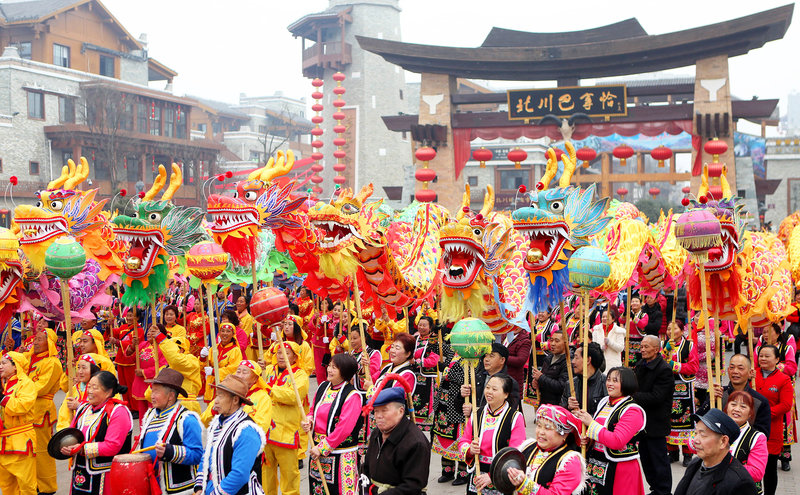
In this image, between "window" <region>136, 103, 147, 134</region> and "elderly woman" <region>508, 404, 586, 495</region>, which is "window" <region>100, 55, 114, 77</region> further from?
"elderly woman" <region>508, 404, 586, 495</region>

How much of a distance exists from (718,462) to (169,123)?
2824 centimetres

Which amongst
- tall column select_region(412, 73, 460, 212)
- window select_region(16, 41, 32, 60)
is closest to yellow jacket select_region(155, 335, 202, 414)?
tall column select_region(412, 73, 460, 212)

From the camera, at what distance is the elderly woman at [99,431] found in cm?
477

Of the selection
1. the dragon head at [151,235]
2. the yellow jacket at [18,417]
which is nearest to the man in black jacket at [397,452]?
the yellow jacket at [18,417]

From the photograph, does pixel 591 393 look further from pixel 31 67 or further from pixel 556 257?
pixel 31 67

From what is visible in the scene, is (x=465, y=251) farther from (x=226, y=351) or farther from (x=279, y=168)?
(x=226, y=351)

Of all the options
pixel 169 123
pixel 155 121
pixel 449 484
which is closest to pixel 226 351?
pixel 449 484

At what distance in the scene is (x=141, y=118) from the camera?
28.1 m

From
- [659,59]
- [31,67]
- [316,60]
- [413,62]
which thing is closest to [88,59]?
[31,67]

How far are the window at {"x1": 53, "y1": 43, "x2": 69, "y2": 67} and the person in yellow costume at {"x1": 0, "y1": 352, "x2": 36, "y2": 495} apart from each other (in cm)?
2464

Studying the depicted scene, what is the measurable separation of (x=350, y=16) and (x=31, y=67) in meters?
13.9

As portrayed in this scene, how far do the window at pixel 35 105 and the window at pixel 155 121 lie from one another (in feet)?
13.5

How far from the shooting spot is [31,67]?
80.7ft

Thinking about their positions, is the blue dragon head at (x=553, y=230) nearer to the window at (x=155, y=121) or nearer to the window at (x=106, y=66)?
the window at (x=155, y=121)
